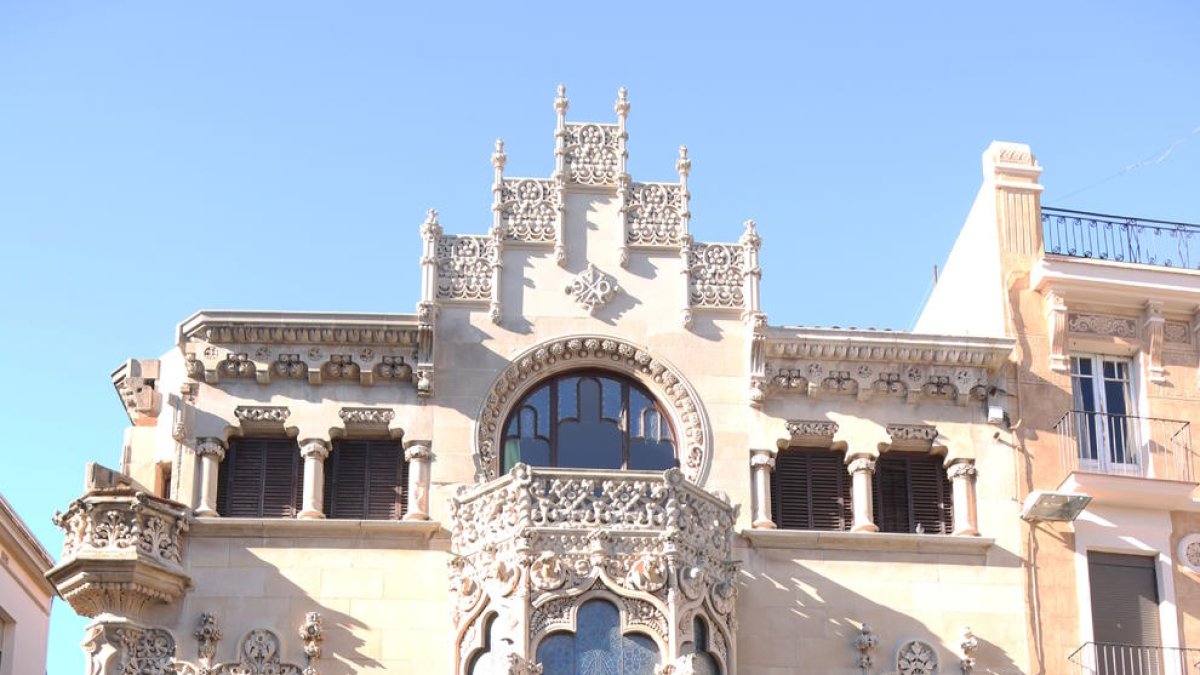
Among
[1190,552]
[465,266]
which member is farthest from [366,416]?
[1190,552]

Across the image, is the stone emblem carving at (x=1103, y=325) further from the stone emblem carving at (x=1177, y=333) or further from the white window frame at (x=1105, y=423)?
the stone emblem carving at (x=1177, y=333)

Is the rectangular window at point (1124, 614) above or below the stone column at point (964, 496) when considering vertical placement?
below

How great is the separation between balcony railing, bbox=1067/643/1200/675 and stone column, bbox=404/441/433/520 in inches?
325

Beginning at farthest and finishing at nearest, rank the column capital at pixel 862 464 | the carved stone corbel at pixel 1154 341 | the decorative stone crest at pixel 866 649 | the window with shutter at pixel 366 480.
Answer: the carved stone corbel at pixel 1154 341 < the column capital at pixel 862 464 < the window with shutter at pixel 366 480 < the decorative stone crest at pixel 866 649

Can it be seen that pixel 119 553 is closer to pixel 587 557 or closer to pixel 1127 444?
pixel 587 557

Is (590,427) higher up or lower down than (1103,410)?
lower down

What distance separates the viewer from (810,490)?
94.0 ft

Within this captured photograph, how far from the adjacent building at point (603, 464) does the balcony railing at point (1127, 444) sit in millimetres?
66

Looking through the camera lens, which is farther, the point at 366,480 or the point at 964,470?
the point at 964,470

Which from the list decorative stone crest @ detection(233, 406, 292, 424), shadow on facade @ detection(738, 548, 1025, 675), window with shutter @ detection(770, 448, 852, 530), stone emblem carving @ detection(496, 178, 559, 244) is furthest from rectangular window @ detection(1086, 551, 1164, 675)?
decorative stone crest @ detection(233, 406, 292, 424)

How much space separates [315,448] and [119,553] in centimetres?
283

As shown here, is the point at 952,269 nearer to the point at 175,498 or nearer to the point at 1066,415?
the point at 1066,415

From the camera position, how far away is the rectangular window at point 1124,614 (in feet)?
91.4

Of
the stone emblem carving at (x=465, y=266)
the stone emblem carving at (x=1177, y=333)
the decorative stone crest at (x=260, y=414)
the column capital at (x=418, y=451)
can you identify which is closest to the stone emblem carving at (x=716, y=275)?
the stone emblem carving at (x=465, y=266)
